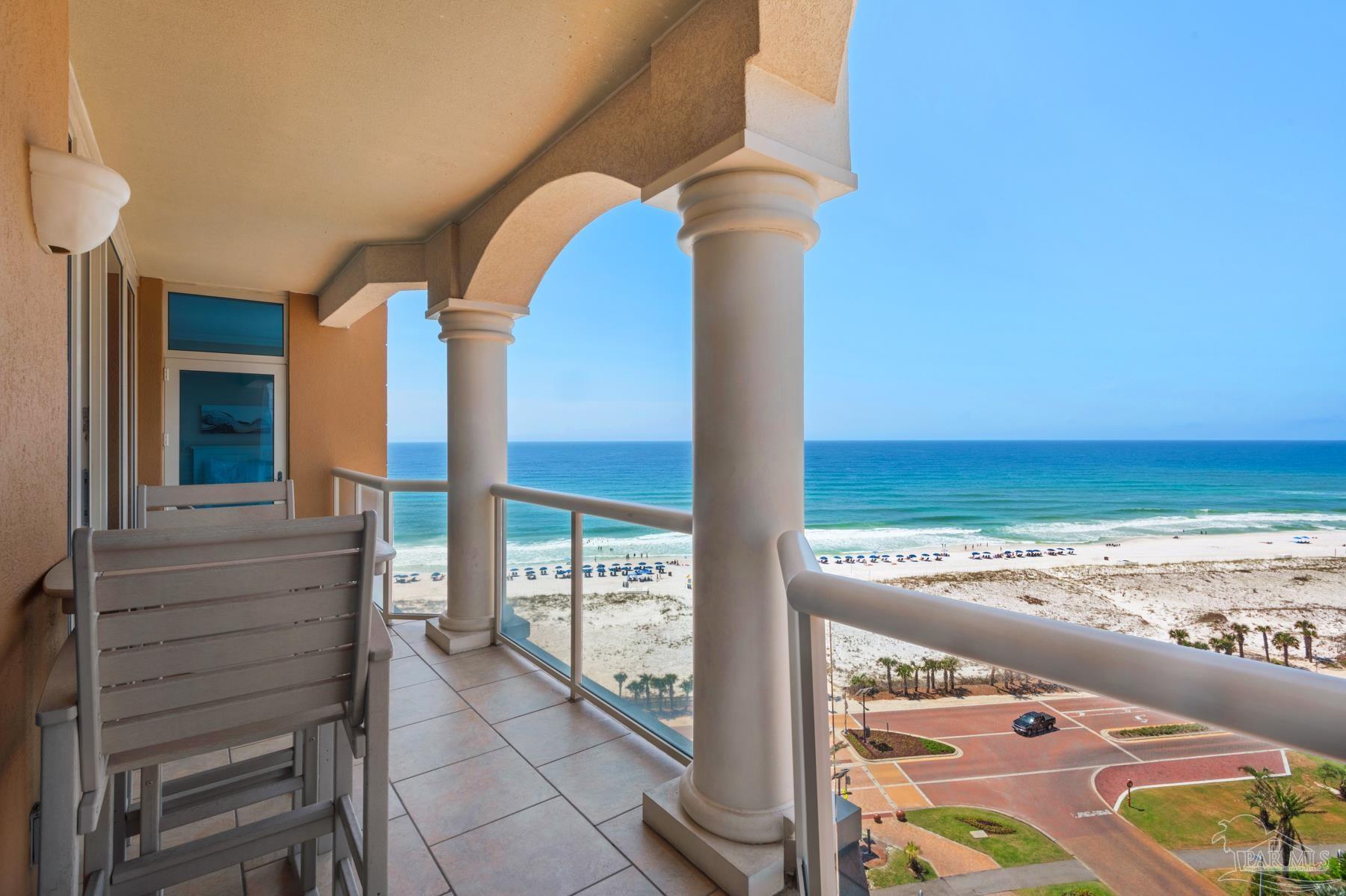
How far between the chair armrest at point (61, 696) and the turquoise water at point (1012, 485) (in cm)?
909

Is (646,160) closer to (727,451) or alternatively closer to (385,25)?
(385,25)

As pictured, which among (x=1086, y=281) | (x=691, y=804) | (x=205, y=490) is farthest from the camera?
(x=1086, y=281)

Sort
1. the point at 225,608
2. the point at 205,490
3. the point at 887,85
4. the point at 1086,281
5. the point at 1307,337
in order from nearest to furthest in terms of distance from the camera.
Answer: the point at 225,608
the point at 205,490
the point at 1307,337
the point at 887,85
the point at 1086,281

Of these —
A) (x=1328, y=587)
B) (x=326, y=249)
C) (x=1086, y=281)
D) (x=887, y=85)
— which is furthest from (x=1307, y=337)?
(x=326, y=249)

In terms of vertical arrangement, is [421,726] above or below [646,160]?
below

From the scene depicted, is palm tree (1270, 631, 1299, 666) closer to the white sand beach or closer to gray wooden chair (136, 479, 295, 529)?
the white sand beach

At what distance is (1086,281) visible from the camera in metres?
29.3

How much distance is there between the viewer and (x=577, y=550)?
9.37ft

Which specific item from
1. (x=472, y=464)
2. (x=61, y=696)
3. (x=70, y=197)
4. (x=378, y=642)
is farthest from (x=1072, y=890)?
(x=472, y=464)

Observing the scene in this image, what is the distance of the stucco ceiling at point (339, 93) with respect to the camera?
1.92 meters

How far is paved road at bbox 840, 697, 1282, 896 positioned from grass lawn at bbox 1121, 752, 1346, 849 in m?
0.01

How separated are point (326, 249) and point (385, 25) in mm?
2795

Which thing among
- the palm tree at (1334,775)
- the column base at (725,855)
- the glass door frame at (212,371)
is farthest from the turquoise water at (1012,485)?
the palm tree at (1334,775)

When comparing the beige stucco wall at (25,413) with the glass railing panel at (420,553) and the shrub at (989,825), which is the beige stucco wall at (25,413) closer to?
the shrub at (989,825)
